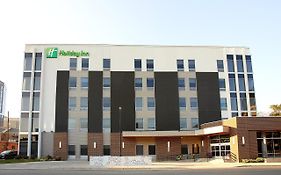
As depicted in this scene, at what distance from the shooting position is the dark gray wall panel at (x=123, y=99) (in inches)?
1987

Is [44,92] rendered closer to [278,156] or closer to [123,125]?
[123,125]

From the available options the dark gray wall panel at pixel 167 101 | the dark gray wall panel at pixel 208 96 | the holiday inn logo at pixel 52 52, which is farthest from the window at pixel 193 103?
the holiday inn logo at pixel 52 52

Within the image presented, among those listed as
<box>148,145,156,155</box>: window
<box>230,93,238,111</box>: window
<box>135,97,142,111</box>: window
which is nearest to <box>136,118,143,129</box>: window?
<box>135,97,142,111</box>: window

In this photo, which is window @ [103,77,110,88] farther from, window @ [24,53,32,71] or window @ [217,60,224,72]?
window @ [217,60,224,72]

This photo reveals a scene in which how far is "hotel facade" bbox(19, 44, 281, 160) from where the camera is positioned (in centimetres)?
4956

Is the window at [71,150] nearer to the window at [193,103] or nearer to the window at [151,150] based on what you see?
the window at [151,150]

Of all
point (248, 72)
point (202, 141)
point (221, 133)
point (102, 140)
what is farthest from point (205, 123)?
point (102, 140)

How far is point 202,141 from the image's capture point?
4947 centimetres

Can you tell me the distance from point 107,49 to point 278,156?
29.2 meters

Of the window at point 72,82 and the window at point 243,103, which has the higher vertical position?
the window at point 72,82

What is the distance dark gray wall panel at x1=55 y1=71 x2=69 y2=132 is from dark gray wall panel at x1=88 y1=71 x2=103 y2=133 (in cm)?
355

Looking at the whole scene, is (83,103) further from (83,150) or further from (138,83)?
(138,83)

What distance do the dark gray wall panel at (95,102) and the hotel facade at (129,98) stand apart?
150 millimetres

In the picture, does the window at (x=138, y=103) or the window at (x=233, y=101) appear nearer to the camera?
the window at (x=138, y=103)
